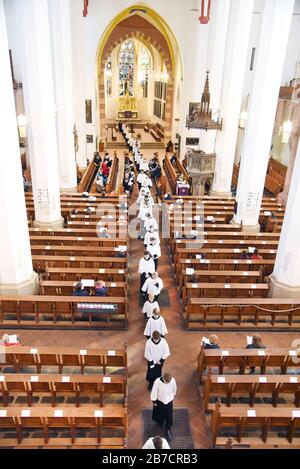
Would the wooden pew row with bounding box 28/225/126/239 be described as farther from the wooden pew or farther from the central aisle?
the central aisle

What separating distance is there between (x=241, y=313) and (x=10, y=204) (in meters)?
5.88

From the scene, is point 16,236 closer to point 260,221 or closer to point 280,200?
point 260,221

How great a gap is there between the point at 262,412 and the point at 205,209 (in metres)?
9.56

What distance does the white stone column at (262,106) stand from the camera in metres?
11.0

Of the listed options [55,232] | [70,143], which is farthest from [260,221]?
[70,143]

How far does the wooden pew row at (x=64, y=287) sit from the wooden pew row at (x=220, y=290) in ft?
5.26

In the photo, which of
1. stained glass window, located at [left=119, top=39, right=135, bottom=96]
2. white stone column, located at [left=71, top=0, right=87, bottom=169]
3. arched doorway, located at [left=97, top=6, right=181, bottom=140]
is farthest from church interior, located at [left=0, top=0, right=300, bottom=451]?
stained glass window, located at [left=119, top=39, right=135, bottom=96]

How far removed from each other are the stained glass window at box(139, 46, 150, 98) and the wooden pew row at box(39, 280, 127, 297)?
34359mm

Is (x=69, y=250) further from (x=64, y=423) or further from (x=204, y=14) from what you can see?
(x=204, y=14)

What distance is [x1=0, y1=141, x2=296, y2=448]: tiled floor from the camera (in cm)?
686

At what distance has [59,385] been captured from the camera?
263 inches

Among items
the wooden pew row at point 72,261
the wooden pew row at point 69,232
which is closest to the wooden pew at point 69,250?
the wooden pew row at point 72,261

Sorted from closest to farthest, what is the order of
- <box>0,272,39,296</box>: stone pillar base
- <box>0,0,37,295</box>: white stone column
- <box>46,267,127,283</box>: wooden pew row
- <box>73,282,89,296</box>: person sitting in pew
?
1. <box>0,0,37,295</box>: white stone column
2. <box>73,282,89,296</box>: person sitting in pew
3. <box>0,272,39,296</box>: stone pillar base
4. <box>46,267,127,283</box>: wooden pew row

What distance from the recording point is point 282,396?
745 cm
